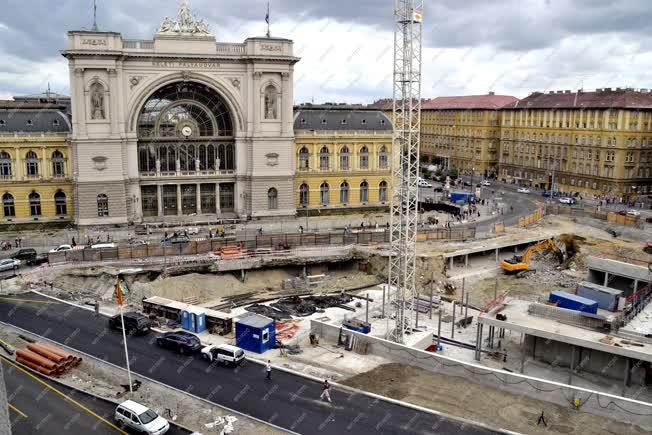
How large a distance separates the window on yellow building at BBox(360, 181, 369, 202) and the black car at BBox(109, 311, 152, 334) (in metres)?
48.6

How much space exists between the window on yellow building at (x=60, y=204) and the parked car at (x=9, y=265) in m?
19.4

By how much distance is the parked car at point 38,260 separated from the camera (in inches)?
2404

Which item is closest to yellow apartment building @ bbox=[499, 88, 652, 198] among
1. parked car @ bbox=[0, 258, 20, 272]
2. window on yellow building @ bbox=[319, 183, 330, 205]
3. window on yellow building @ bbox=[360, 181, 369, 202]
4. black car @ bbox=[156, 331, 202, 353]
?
window on yellow building @ bbox=[360, 181, 369, 202]

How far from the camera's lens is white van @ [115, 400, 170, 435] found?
103 feet

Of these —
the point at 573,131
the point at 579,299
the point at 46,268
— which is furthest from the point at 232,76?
the point at 573,131

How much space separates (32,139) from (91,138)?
314 inches

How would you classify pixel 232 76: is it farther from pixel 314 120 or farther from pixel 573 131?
pixel 573 131

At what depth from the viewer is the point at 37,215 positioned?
7706 cm

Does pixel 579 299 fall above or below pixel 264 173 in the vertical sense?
below

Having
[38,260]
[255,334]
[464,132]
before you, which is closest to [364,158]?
[38,260]

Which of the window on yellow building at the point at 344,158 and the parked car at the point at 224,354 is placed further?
the window on yellow building at the point at 344,158

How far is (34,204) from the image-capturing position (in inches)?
3027

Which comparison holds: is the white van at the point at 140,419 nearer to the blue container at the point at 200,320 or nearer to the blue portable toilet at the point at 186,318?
the blue container at the point at 200,320

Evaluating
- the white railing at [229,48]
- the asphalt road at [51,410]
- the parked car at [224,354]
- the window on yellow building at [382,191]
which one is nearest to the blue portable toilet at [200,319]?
the parked car at [224,354]
